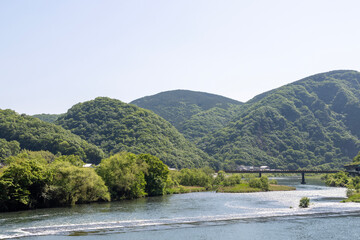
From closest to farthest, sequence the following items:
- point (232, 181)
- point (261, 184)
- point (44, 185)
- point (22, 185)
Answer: point (22, 185)
point (44, 185)
point (261, 184)
point (232, 181)

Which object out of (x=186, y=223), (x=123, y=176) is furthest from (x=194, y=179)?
(x=186, y=223)

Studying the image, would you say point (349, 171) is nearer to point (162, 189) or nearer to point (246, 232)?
point (162, 189)

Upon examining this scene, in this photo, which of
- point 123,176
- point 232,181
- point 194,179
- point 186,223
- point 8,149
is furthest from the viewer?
point 8,149

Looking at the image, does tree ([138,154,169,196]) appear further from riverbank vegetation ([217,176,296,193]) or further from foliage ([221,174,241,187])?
foliage ([221,174,241,187])

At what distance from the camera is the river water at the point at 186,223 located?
5022 cm

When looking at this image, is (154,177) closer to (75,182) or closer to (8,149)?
(75,182)

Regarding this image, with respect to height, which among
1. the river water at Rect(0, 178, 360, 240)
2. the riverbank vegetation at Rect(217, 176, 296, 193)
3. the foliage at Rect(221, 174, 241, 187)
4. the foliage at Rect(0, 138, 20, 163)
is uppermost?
the foliage at Rect(0, 138, 20, 163)

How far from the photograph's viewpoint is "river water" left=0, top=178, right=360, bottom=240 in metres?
50.2

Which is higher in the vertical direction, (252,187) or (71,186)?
(71,186)

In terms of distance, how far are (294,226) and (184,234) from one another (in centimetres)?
1687

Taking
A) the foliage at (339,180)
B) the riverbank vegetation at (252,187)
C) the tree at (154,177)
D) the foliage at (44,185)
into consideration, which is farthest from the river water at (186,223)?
the foliage at (339,180)

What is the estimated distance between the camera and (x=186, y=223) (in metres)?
58.3

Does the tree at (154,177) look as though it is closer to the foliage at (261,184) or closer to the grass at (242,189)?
the grass at (242,189)

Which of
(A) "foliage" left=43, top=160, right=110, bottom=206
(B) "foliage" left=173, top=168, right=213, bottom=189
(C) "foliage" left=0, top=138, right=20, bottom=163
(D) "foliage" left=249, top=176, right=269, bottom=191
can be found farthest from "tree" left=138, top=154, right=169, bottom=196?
(C) "foliage" left=0, top=138, right=20, bottom=163
